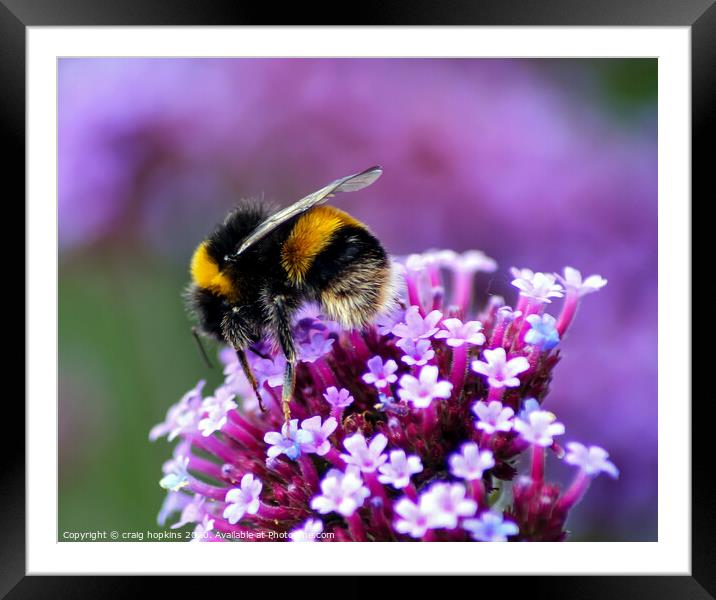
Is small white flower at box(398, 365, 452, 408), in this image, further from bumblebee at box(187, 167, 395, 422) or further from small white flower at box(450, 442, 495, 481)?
bumblebee at box(187, 167, 395, 422)

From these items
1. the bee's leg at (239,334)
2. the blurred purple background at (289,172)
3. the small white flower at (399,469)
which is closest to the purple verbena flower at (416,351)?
the small white flower at (399,469)

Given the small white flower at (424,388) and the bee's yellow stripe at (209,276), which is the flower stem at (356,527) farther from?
the bee's yellow stripe at (209,276)

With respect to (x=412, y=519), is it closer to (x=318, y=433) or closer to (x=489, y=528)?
(x=489, y=528)

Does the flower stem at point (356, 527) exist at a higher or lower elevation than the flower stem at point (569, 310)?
lower

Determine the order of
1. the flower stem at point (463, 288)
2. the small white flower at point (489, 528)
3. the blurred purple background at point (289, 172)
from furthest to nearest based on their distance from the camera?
the blurred purple background at point (289, 172)
the flower stem at point (463, 288)
the small white flower at point (489, 528)

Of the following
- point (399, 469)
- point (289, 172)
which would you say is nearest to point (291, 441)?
point (399, 469)

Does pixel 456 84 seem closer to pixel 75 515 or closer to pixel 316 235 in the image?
pixel 316 235

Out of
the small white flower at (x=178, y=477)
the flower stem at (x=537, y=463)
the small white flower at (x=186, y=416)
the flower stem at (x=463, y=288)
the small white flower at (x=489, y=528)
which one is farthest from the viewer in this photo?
the flower stem at (x=463, y=288)
